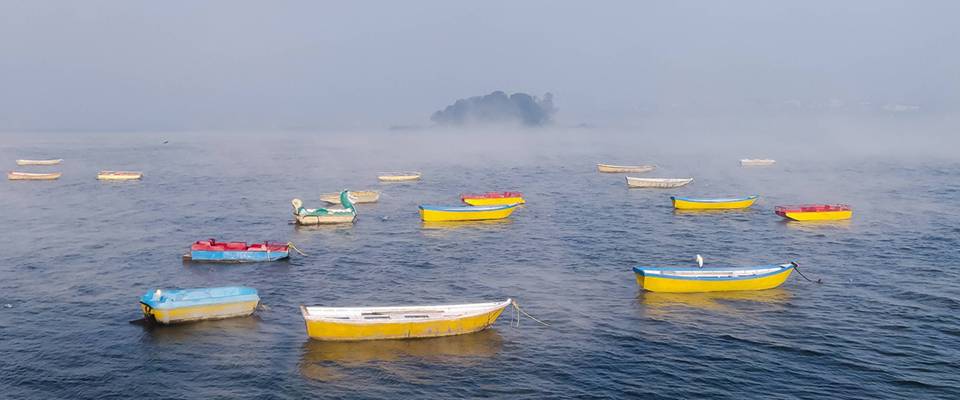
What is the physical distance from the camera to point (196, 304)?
157ft

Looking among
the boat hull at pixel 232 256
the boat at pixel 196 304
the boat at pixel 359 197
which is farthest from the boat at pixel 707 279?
the boat at pixel 359 197

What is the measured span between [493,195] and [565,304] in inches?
1959

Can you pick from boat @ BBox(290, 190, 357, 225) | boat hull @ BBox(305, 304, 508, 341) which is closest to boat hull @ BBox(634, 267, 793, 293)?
boat hull @ BBox(305, 304, 508, 341)

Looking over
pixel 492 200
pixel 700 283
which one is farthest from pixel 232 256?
pixel 492 200

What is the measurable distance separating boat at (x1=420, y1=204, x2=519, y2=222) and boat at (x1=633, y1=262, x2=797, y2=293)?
3576cm

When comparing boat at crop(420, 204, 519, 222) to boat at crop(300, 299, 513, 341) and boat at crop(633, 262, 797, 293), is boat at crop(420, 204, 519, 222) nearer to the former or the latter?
boat at crop(633, 262, 797, 293)

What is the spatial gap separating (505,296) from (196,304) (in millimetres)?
22316

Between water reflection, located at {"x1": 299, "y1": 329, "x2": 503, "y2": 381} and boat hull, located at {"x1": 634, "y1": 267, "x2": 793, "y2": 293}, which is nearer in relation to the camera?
water reflection, located at {"x1": 299, "y1": 329, "x2": 503, "y2": 381}

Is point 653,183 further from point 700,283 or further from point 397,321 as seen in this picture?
point 397,321

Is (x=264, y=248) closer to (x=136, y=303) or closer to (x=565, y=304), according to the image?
(x=136, y=303)

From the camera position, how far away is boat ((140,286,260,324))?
4731cm

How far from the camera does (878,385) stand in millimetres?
38812

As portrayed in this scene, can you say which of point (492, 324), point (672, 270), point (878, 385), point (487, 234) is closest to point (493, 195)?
point (487, 234)

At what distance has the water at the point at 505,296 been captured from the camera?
1555 inches
